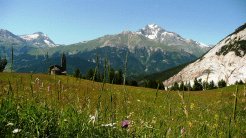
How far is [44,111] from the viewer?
5.24 metres

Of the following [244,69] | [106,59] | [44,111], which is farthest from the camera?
[244,69]

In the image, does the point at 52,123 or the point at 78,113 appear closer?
the point at 52,123

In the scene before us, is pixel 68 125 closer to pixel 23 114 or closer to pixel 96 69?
pixel 23 114

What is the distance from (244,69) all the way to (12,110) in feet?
661

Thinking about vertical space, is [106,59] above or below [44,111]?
above

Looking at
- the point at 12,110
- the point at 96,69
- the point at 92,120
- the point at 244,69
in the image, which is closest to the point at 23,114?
the point at 12,110

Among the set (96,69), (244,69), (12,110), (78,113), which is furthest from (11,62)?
(244,69)

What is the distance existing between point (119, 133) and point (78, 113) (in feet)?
3.26

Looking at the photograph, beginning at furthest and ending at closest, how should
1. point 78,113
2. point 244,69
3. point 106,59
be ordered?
point 244,69, point 78,113, point 106,59

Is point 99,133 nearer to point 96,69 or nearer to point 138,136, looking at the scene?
point 138,136

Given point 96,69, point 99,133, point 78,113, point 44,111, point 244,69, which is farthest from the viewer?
point 244,69

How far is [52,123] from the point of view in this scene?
5031mm

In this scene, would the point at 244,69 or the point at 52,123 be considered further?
the point at 244,69

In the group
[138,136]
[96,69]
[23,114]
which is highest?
[96,69]
